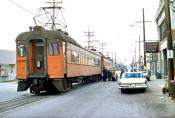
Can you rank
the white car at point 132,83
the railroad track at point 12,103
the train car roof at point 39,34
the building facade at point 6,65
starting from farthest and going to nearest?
the building facade at point 6,65 → the white car at point 132,83 → the train car roof at point 39,34 → the railroad track at point 12,103

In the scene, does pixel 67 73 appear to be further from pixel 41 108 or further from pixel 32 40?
pixel 41 108

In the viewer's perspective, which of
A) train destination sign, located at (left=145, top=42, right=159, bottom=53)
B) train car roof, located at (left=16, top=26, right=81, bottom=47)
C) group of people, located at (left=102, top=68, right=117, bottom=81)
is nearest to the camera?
train car roof, located at (left=16, top=26, right=81, bottom=47)

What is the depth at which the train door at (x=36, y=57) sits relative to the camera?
26.8 meters

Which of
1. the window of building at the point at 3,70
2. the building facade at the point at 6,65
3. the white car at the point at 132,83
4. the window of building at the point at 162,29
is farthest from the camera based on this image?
the window of building at the point at 3,70

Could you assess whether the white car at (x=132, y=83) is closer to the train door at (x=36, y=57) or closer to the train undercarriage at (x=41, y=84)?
the train undercarriage at (x=41, y=84)

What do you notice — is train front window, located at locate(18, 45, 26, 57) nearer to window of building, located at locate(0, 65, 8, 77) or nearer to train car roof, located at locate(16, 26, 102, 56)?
train car roof, located at locate(16, 26, 102, 56)

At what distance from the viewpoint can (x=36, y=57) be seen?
2719 cm

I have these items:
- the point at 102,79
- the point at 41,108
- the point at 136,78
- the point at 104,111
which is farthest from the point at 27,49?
the point at 102,79

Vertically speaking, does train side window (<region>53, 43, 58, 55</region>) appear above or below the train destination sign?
below

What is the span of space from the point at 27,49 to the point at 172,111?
13101mm

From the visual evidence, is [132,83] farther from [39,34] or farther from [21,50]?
[21,50]

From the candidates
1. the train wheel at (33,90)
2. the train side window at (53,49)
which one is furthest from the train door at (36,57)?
the train wheel at (33,90)

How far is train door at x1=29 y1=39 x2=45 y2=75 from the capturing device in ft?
88.0

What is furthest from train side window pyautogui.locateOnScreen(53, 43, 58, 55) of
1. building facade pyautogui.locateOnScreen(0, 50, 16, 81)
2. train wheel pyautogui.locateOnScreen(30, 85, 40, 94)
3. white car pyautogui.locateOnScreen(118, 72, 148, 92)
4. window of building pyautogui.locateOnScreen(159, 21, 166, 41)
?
building facade pyautogui.locateOnScreen(0, 50, 16, 81)
